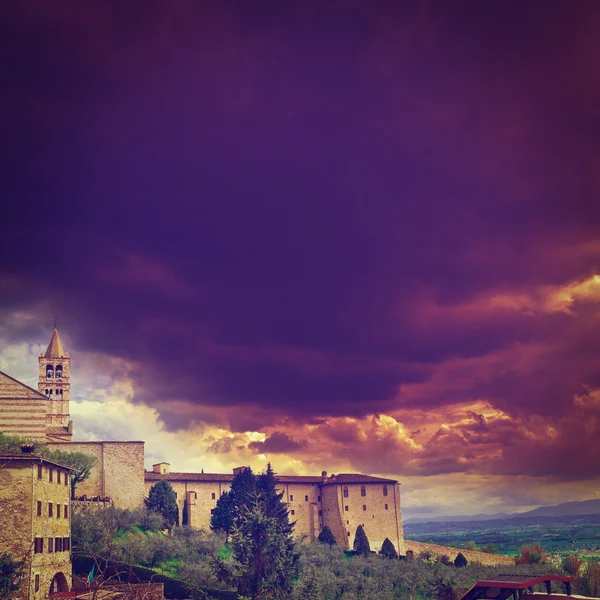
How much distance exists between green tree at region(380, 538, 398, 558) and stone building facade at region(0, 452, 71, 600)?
37.7m

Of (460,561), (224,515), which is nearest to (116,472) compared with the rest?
(224,515)

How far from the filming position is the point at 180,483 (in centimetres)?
6712

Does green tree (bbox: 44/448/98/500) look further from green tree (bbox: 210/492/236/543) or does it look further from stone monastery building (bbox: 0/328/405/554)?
green tree (bbox: 210/492/236/543)

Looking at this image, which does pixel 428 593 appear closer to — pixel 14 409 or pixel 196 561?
pixel 196 561

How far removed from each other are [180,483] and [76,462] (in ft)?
44.2

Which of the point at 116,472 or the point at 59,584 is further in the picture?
the point at 116,472

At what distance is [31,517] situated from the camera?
33562 millimetres

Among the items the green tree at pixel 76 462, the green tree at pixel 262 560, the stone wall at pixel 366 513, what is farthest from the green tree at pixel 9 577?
the stone wall at pixel 366 513

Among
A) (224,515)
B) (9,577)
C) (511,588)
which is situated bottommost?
(511,588)

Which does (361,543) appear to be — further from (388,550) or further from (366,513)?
(366,513)

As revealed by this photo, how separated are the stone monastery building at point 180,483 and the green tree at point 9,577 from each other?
27.4 m

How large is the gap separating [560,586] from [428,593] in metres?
10.0

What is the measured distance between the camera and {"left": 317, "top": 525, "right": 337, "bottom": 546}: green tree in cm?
6862

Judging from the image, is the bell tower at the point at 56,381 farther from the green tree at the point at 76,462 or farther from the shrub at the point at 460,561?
the shrub at the point at 460,561
